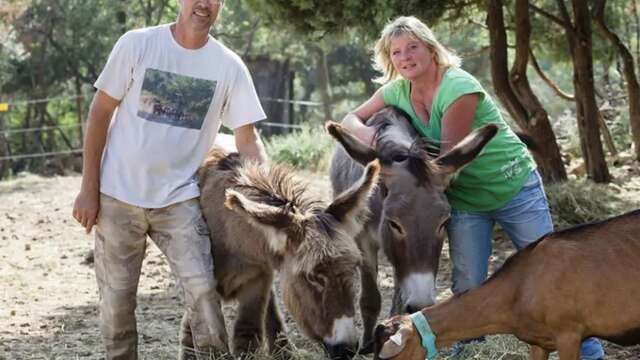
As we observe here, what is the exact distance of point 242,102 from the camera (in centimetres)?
526

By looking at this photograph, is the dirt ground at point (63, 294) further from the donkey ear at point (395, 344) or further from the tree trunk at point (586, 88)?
the tree trunk at point (586, 88)

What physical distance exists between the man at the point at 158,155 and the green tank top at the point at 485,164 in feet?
3.69

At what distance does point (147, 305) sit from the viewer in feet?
26.1

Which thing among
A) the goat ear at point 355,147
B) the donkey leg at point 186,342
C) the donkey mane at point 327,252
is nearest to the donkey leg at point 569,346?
the donkey mane at point 327,252

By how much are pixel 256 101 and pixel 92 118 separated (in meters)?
0.95

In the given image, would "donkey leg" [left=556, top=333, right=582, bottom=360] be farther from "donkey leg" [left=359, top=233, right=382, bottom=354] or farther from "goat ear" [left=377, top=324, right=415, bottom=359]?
"donkey leg" [left=359, top=233, right=382, bottom=354]

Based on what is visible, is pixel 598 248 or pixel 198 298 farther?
pixel 198 298

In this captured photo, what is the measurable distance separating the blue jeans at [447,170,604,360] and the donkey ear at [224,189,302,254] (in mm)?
1226

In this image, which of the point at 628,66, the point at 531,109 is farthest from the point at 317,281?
the point at 628,66

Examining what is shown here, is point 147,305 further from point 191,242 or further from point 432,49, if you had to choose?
point 432,49

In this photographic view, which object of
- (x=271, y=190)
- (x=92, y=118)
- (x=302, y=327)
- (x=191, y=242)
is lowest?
(x=302, y=327)

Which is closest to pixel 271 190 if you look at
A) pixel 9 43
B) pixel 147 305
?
pixel 147 305

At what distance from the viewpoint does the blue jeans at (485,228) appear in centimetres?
548

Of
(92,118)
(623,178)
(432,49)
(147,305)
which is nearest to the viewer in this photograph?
(92,118)
